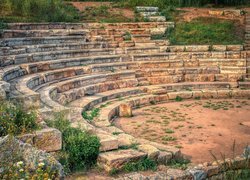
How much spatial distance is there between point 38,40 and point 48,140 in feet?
28.6

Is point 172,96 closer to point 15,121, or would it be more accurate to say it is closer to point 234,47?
point 234,47

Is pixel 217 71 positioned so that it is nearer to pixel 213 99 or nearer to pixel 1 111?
pixel 213 99

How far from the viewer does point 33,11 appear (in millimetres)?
17531

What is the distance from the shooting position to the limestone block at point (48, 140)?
670cm

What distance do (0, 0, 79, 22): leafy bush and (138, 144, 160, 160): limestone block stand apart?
10880mm

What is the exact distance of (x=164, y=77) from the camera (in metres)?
15.2

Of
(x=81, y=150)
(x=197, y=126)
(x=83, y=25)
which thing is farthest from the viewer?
(x=83, y=25)

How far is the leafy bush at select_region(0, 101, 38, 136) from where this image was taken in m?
6.61

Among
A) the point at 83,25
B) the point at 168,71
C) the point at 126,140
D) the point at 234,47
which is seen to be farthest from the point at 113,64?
the point at 126,140

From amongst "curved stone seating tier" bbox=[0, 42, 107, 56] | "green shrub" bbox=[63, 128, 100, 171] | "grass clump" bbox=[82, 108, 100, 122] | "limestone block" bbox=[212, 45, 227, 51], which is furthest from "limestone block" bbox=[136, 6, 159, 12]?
"green shrub" bbox=[63, 128, 100, 171]

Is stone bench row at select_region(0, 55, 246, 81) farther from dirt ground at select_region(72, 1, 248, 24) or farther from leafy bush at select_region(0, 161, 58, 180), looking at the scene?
leafy bush at select_region(0, 161, 58, 180)

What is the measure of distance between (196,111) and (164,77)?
3.00 metres

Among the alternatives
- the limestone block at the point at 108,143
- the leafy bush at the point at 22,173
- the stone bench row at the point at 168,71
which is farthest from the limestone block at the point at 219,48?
the leafy bush at the point at 22,173

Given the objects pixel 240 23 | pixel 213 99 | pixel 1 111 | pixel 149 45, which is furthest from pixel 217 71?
pixel 1 111
